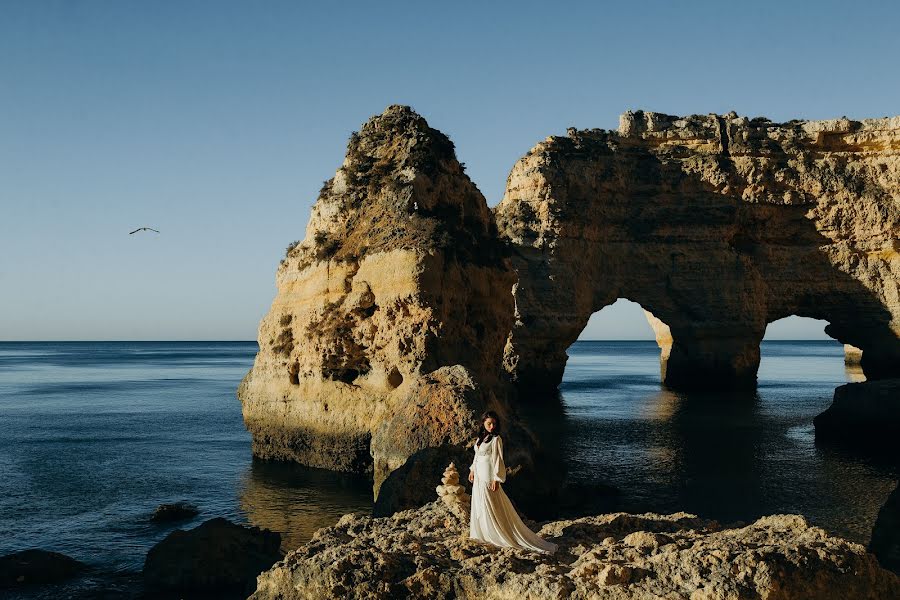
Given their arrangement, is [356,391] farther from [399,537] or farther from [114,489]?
[399,537]

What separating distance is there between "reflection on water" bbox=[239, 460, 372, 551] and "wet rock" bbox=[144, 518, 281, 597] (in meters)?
1.59

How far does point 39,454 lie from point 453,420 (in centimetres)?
1969

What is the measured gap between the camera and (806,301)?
48.8 meters

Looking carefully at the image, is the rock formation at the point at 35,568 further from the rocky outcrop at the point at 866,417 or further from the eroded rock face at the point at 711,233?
the eroded rock face at the point at 711,233

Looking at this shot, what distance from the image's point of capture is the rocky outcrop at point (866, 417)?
2753 cm

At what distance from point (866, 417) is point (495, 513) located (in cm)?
2247

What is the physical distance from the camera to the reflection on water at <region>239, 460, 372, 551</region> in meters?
18.2

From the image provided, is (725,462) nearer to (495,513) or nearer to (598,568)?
(495,513)

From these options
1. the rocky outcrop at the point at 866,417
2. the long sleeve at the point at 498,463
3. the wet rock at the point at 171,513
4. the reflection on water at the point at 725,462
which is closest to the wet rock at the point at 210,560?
the wet rock at the point at 171,513

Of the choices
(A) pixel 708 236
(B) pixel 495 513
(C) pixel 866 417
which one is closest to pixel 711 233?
(A) pixel 708 236

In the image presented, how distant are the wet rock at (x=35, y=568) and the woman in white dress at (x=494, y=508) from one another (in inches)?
334

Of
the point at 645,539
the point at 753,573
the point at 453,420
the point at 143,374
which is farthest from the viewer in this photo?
the point at 143,374

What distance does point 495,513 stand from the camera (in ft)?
36.1

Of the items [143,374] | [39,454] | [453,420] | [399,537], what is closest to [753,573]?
[399,537]
